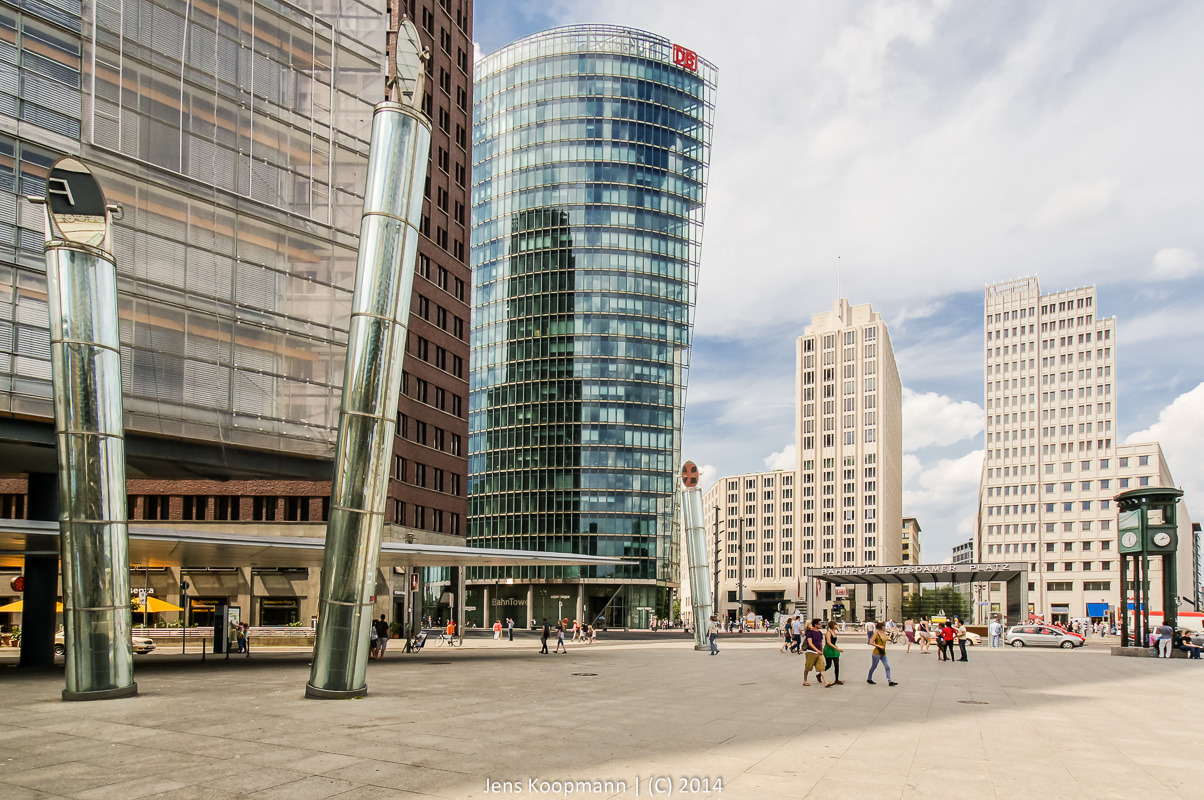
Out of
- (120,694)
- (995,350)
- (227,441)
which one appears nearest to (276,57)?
(227,441)

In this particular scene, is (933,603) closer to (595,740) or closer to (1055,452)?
(1055,452)

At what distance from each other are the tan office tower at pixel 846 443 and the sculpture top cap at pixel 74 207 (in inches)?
6883

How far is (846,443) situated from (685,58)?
9566 centimetres

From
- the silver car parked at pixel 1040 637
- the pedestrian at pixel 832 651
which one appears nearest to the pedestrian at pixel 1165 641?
the silver car parked at pixel 1040 637

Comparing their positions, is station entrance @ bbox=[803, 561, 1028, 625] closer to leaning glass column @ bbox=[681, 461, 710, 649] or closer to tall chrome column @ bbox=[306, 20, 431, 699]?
leaning glass column @ bbox=[681, 461, 710, 649]

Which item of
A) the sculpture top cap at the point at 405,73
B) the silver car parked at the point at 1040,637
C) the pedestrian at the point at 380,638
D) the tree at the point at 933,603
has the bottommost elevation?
the tree at the point at 933,603

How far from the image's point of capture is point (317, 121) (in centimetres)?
4053

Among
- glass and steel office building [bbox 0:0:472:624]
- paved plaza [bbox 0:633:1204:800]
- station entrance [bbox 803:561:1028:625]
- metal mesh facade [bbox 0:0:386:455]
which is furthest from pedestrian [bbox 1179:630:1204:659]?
metal mesh facade [bbox 0:0:386:455]

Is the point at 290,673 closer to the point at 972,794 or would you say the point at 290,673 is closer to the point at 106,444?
the point at 106,444

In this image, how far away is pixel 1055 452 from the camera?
154250 mm

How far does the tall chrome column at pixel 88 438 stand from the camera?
19625 millimetres

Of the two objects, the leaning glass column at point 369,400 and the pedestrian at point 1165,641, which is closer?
the leaning glass column at point 369,400

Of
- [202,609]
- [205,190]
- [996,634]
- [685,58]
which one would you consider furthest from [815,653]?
[685,58]

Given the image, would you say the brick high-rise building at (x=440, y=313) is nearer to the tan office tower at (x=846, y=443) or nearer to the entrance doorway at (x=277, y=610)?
the entrance doorway at (x=277, y=610)
